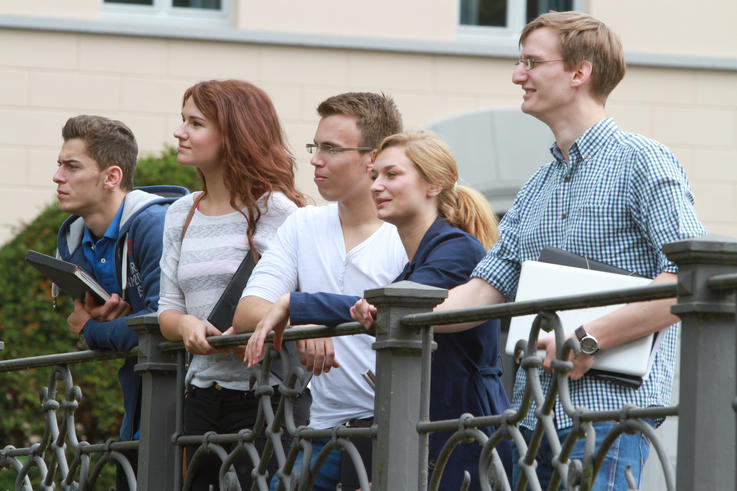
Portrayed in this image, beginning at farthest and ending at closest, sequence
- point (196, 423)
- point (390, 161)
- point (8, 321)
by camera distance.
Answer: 1. point (8, 321)
2. point (196, 423)
3. point (390, 161)

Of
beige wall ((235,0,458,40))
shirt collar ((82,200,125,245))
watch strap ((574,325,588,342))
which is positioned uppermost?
beige wall ((235,0,458,40))

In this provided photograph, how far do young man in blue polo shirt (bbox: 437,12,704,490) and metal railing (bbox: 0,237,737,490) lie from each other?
0.15 metres

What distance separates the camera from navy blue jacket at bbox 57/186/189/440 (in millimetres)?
4457

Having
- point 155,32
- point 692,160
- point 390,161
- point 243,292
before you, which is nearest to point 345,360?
point 243,292

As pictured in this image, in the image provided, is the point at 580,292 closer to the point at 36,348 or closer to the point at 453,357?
the point at 453,357

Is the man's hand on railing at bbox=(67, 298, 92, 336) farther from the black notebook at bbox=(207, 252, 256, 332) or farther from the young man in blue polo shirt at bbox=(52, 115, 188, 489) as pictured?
the black notebook at bbox=(207, 252, 256, 332)

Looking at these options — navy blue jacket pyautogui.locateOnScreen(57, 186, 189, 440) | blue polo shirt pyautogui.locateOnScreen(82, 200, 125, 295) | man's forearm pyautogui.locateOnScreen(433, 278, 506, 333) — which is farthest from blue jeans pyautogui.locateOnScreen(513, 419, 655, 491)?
blue polo shirt pyautogui.locateOnScreen(82, 200, 125, 295)

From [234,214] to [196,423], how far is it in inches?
25.5

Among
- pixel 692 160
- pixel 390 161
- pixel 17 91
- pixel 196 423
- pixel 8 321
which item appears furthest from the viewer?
pixel 692 160

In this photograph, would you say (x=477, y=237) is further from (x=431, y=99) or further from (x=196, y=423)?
(x=431, y=99)

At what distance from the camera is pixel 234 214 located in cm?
A: 417

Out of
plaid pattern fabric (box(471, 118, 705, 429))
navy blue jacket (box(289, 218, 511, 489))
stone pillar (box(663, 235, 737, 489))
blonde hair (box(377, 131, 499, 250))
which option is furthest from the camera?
blonde hair (box(377, 131, 499, 250))

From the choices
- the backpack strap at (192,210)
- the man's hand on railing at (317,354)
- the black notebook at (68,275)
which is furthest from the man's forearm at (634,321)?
the black notebook at (68,275)

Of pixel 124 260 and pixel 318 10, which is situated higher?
pixel 318 10
